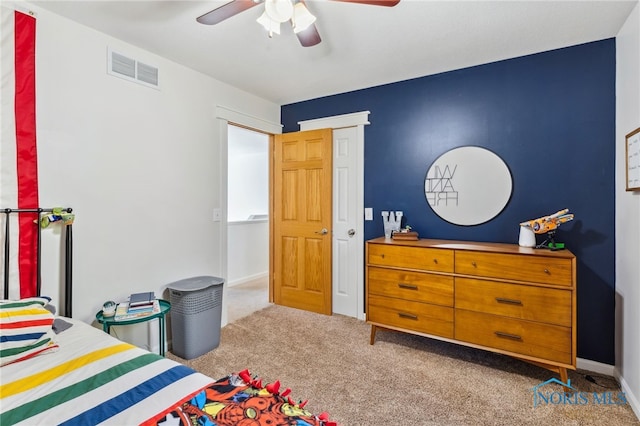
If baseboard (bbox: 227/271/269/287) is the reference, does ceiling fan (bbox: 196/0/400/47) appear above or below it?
above

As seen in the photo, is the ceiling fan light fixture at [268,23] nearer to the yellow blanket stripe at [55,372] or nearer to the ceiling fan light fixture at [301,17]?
the ceiling fan light fixture at [301,17]

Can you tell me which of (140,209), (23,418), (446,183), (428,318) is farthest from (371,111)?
(23,418)

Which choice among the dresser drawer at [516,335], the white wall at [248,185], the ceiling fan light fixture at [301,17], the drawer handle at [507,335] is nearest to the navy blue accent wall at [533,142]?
the dresser drawer at [516,335]

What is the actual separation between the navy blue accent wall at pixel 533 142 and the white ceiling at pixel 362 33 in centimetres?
18

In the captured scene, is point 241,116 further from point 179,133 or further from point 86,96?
point 86,96

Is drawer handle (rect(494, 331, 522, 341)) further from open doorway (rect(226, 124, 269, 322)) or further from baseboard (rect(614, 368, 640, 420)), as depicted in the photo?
open doorway (rect(226, 124, 269, 322))

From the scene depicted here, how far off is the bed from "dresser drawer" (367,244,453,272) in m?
1.62

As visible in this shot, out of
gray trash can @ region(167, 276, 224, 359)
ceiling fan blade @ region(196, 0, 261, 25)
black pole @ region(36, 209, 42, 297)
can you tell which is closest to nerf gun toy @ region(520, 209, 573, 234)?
ceiling fan blade @ region(196, 0, 261, 25)

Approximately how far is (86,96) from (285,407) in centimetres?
236

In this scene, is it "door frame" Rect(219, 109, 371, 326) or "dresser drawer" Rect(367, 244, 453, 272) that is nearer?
→ "dresser drawer" Rect(367, 244, 453, 272)

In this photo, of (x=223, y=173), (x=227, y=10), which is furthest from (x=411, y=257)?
(x=227, y=10)

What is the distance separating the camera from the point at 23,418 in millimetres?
998

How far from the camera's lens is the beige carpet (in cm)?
184

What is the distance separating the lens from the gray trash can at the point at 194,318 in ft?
8.14
